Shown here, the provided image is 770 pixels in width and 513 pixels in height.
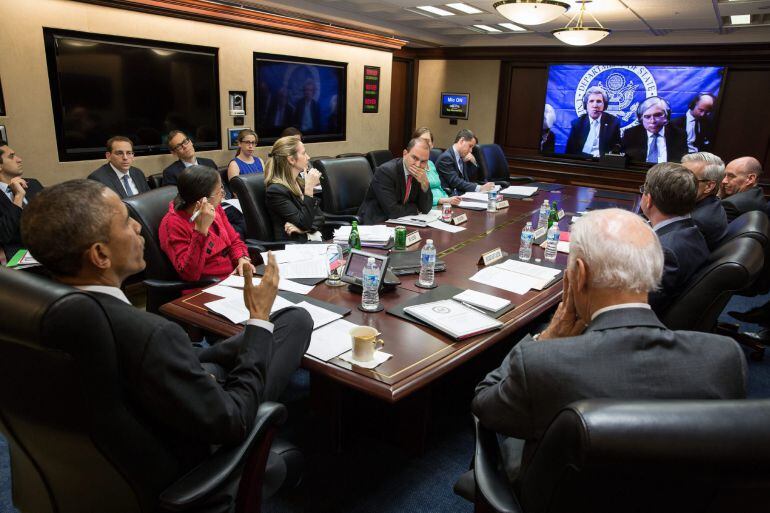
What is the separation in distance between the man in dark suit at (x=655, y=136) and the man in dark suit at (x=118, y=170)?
6463 millimetres

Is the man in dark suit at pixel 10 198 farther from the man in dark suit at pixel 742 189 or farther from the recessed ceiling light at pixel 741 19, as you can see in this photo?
the recessed ceiling light at pixel 741 19

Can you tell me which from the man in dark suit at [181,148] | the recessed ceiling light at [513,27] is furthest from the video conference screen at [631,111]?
the man in dark suit at [181,148]

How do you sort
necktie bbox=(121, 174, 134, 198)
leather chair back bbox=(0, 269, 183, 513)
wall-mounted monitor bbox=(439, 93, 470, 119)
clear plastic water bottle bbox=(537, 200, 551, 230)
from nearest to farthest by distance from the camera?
leather chair back bbox=(0, 269, 183, 513) → clear plastic water bottle bbox=(537, 200, 551, 230) → necktie bbox=(121, 174, 134, 198) → wall-mounted monitor bbox=(439, 93, 470, 119)

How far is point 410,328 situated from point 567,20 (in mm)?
5479

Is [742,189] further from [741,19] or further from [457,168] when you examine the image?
[741,19]

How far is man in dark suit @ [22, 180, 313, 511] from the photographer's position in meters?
1.11

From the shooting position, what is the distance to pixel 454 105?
8.59 metres

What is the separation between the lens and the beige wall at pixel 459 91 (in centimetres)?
830

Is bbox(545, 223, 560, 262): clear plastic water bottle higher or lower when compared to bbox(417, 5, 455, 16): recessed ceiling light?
lower

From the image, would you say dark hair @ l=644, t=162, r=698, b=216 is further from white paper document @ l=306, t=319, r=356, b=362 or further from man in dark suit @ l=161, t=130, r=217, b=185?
man in dark suit @ l=161, t=130, r=217, b=185

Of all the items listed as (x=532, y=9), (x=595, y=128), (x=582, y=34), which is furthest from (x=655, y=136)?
(x=532, y=9)

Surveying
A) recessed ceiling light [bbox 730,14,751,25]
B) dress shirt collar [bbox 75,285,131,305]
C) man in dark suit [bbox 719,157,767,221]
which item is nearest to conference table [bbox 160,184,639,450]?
dress shirt collar [bbox 75,285,131,305]

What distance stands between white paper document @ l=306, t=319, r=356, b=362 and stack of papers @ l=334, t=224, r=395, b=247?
3.24 feet

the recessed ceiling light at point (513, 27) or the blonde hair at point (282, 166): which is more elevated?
the recessed ceiling light at point (513, 27)
